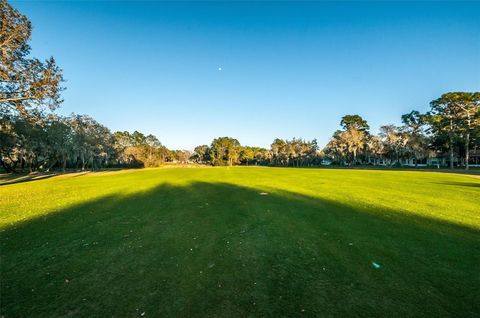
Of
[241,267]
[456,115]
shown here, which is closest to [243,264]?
[241,267]

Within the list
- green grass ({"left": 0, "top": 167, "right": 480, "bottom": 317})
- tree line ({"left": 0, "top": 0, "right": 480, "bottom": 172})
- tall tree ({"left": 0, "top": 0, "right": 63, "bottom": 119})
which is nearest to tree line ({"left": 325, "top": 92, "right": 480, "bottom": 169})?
tree line ({"left": 0, "top": 0, "right": 480, "bottom": 172})

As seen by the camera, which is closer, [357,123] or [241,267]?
[241,267]

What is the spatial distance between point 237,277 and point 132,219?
20.1ft

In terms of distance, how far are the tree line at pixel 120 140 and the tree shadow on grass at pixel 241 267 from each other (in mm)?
17083

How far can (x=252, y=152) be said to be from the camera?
137m

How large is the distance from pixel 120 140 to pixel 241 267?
10705 centimetres

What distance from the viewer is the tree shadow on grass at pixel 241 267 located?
138 inches

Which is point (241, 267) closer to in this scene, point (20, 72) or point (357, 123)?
point (20, 72)

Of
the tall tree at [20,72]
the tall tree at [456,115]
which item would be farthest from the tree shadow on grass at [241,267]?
the tall tree at [456,115]

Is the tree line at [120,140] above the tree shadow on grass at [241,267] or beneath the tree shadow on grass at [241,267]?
above

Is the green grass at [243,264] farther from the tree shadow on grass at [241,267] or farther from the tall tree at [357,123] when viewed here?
the tall tree at [357,123]

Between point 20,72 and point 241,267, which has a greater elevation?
point 20,72

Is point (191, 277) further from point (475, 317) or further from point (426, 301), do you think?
point (475, 317)

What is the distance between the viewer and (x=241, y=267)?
4.83 meters
